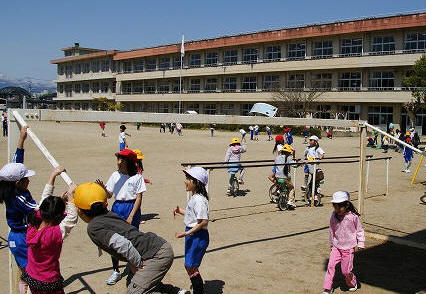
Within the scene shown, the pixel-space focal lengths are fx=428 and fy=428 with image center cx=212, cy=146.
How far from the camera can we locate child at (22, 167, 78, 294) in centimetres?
365

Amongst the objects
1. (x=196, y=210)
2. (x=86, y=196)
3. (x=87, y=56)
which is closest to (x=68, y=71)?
(x=87, y=56)

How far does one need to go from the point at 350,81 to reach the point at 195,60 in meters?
24.2

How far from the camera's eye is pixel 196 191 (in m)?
A: 4.87

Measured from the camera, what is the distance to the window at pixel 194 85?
206ft

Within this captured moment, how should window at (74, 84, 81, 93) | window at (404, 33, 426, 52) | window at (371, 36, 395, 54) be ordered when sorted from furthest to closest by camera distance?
window at (74, 84, 81, 93)
window at (371, 36, 395, 54)
window at (404, 33, 426, 52)

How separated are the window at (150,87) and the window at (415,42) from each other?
3952 centimetres

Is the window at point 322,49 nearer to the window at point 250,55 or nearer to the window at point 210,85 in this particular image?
the window at point 250,55

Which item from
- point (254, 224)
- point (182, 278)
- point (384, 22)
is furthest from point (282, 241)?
point (384, 22)

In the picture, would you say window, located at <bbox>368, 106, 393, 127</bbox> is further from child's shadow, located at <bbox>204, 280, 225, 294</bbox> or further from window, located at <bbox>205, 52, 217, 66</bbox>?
child's shadow, located at <bbox>204, 280, 225, 294</bbox>

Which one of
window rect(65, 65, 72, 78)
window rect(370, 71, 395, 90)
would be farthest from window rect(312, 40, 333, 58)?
window rect(65, 65, 72, 78)

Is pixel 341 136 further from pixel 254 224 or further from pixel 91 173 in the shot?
pixel 254 224

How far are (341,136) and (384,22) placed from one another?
499 inches

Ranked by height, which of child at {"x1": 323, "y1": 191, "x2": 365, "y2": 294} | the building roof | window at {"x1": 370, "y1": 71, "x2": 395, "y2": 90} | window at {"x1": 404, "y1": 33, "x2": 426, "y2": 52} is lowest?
child at {"x1": 323, "y1": 191, "x2": 365, "y2": 294}

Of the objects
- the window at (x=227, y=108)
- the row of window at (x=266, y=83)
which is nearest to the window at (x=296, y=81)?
the row of window at (x=266, y=83)
